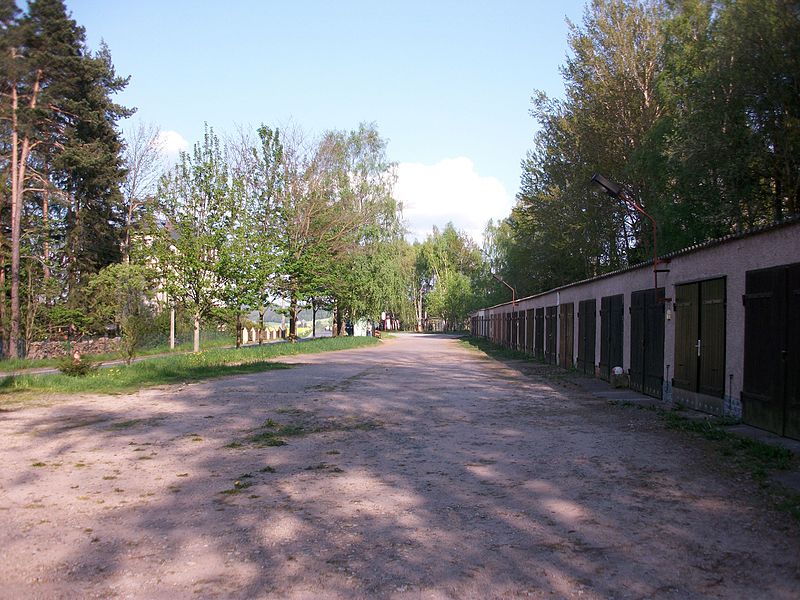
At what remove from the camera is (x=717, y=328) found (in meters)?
10.1

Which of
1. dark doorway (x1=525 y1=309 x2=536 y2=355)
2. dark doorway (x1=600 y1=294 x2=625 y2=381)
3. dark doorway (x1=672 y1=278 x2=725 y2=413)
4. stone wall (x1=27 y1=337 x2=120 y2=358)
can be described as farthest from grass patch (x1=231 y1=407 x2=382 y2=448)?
dark doorway (x1=525 y1=309 x2=536 y2=355)

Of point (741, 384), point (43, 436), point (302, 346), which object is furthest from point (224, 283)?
point (741, 384)

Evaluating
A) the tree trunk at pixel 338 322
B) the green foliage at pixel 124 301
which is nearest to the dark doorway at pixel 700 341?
the green foliage at pixel 124 301

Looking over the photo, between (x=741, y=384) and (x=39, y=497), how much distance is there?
8.72m

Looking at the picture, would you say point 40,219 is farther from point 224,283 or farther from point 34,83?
point 224,283

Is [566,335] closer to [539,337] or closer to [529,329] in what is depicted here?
[539,337]

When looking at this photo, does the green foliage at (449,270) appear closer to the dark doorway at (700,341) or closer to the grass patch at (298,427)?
the dark doorway at (700,341)

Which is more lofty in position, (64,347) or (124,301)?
(124,301)

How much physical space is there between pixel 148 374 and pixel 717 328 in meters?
13.9

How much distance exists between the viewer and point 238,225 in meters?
24.3

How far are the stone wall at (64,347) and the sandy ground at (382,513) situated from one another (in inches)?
865

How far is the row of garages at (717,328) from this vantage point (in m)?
8.12

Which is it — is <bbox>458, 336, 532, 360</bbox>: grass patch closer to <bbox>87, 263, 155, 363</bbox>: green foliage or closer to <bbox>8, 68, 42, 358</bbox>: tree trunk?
<bbox>87, 263, 155, 363</bbox>: green foliage

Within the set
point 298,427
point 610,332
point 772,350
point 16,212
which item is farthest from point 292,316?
point 772,350
